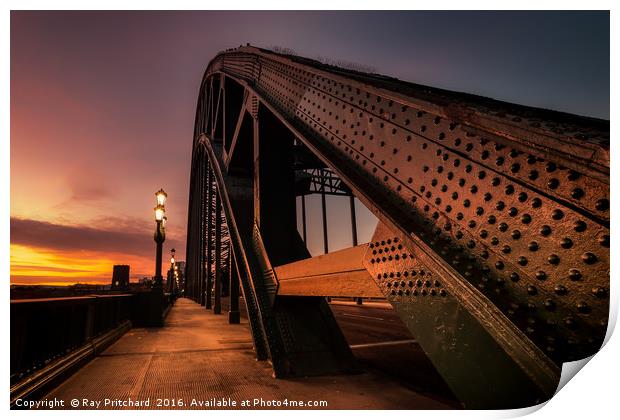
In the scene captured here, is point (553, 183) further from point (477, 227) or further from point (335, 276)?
→ point (335, 276)

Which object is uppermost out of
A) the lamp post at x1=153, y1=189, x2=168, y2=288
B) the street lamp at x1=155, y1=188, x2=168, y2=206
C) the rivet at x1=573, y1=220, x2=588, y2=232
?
the street lamp at x1=155, y1=188, x2=168, y2=206

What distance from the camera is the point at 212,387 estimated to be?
4.36m

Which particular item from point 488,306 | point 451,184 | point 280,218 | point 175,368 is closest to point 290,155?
point 280,218

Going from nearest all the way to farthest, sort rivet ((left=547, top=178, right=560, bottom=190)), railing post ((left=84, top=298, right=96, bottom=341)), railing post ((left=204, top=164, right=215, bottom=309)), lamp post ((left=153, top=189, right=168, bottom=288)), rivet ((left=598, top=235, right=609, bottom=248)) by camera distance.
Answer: rivet ((left=598, top=235, right=609, bottom=248)), rivet ((left=547, top=178, right=560, bottom=190)), railing post ((left=84, top=298, right=96, bottom=341)), lamp post ((left=153, top=189, right=168, bottom=288)), railing post ((left=204, top=164, right=215, bottom=309))

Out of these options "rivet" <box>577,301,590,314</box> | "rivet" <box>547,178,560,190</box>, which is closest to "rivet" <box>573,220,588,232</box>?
"rivet" <box>547,178,560,190</box>

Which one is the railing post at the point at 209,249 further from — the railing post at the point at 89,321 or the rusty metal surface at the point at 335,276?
the rusty metal surface at the point at 335,276

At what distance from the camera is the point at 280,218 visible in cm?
621

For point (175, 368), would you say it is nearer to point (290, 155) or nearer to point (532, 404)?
point (290, 155)

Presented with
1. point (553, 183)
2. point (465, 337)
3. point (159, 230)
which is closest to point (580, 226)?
point (553, 183)

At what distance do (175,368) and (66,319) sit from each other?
1977mm

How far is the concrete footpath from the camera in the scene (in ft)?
12.4

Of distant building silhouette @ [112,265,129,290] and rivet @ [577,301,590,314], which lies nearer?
rivet @ [577,301,590,314]

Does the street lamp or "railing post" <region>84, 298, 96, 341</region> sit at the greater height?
the street lamp

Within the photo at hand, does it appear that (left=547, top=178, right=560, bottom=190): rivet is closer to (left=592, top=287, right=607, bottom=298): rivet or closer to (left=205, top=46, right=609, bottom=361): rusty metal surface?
(left=205, top=46, right=609, bottom=361): rusty metal surface
